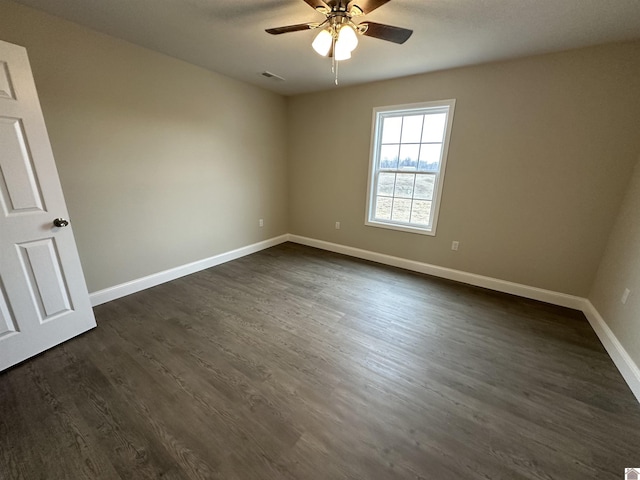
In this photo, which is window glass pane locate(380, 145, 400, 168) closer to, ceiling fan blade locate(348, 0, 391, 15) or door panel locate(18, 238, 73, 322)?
ceiling fan blade locate(348, 0, 391, 15)

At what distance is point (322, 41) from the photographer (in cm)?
168

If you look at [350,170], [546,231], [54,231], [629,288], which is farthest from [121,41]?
[629,288]

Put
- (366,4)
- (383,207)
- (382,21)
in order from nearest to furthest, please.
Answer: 1. (366,4)
2. (382,21)
3. (383,207)

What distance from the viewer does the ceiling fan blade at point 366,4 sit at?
147cm

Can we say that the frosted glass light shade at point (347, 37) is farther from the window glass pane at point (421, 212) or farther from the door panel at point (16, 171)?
the window glass pane at point (421, 212)

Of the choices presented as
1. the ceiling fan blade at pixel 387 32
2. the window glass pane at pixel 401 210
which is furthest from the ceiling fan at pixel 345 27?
the window glass pane at pixel 401 210

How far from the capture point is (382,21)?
1995 mm

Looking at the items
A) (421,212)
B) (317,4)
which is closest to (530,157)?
(421,212)

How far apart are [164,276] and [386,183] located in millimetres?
3180

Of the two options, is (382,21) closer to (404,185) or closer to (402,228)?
(404,185)

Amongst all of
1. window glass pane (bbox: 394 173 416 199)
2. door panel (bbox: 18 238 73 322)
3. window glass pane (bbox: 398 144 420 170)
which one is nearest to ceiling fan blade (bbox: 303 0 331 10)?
window glass pane (bbox: 398 144 420 170)

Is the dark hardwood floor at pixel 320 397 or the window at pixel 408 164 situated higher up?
the window at pixel 408 164

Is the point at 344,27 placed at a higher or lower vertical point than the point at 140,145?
higher

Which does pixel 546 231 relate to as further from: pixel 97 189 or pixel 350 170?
pixel 97 189
